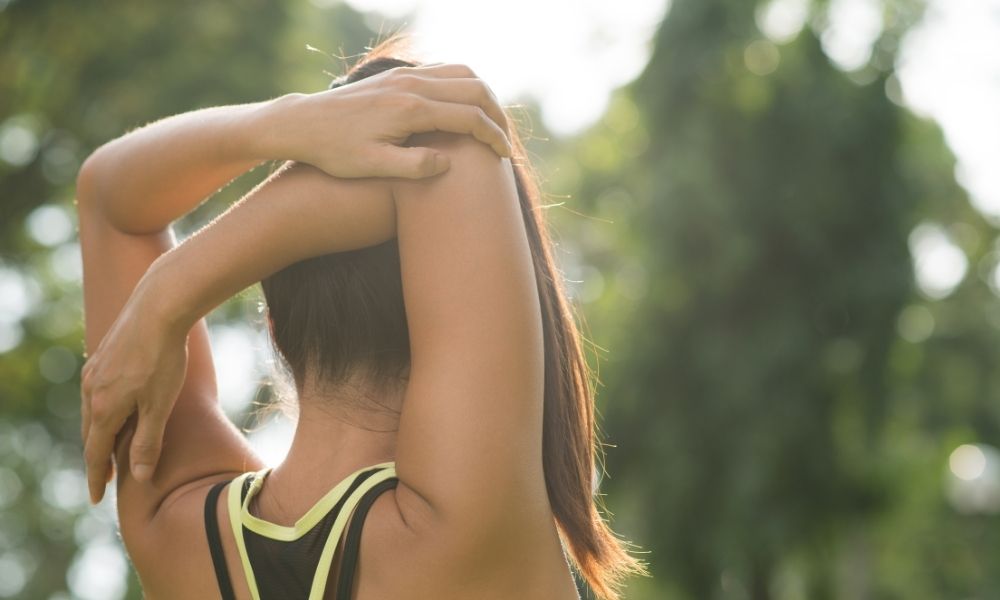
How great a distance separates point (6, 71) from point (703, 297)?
8.33 meters

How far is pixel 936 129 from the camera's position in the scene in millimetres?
15320

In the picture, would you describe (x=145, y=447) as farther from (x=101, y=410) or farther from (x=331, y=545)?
(x=331, y=545)

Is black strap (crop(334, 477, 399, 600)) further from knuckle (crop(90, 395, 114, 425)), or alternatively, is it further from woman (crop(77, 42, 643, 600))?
knuckle (crop(90, 395, 114, 425))

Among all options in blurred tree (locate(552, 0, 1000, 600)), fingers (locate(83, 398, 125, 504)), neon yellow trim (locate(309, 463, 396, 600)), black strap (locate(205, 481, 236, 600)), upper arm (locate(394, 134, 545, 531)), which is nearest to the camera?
upper arm (locate(394, 134, 545, 531))

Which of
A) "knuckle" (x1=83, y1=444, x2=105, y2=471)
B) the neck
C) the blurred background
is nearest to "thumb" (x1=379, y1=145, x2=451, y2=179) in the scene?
the neck

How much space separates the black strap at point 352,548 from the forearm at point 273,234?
1.12 ft

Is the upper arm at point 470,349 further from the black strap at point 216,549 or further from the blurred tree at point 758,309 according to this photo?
the blurred tree at point 758,309

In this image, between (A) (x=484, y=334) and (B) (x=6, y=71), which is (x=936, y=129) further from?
(A) (x=484, y=334)

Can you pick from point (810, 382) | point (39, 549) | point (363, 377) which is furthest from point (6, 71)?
point (363, 377)

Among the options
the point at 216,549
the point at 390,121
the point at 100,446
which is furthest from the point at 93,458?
the point at 390,121

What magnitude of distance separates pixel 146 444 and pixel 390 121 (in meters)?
0.63

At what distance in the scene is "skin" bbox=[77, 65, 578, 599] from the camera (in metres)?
1.30

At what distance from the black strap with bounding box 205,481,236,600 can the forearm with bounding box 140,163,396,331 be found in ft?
0.94

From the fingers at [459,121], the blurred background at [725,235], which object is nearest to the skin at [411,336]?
the fingers at [459,121]
